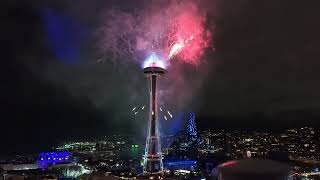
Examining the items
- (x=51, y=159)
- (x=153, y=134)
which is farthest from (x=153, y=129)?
(x=51, y=159)

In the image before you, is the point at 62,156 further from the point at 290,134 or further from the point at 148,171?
the point at 290,134

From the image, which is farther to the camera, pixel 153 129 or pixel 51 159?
pixel 51 159

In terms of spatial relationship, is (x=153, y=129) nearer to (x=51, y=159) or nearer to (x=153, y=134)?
(x=153, y=134)

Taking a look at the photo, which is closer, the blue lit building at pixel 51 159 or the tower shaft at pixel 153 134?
the tower shaft at pixel 153 134

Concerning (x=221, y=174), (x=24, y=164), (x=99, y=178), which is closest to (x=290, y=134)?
(x=24, y=164)

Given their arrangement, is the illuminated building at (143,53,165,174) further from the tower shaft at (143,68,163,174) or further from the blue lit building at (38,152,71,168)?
the blue lit building at (38,152,71,168)

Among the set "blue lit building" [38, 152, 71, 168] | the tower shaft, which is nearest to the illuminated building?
the tower shaft

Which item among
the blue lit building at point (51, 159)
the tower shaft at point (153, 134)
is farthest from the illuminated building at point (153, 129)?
the blue lit building at point (51, 159)

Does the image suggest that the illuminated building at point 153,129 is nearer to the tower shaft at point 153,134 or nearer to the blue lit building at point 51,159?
the tower shaft at point 153,134
